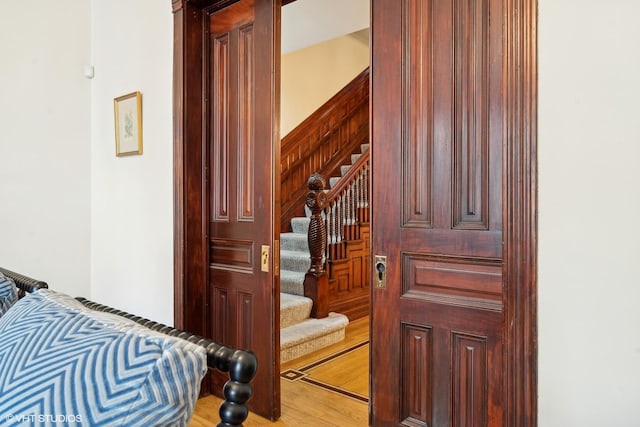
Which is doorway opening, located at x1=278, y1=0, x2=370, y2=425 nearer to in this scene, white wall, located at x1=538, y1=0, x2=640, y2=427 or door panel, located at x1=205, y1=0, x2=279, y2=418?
door panel, located at x1=205, y1=0, x2=279, y2=418

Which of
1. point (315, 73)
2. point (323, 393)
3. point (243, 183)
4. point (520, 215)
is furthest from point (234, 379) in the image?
point (315, 73)

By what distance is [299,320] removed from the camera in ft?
12.1

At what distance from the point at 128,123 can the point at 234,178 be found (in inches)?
38.7

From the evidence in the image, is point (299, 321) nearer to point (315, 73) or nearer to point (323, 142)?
point (323, 142)

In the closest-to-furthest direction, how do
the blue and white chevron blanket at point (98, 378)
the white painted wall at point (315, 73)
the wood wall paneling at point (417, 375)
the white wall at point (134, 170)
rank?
the blue and white chevron blanket at point (98, 378)
the wood wall paneling at point (417, 375)
the white wall at point (134, 170)
the white painted wall at point (315, 73)

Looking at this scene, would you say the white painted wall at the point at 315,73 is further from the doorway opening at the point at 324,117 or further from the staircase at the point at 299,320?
the staircase at the point at 299,320

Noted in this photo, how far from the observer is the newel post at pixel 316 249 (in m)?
3.79

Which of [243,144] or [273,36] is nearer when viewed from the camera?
[273,36]

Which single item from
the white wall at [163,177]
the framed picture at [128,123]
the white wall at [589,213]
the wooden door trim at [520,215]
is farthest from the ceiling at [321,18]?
the white wall at [589,213]

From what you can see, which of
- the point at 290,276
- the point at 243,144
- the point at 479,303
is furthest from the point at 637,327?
the point at 290,276

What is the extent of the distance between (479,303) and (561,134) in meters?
0.63

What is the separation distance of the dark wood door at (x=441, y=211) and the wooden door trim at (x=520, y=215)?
0.01m

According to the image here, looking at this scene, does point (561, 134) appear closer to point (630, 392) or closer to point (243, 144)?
Answer: point (630, 392)

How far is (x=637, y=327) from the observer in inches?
47.2
